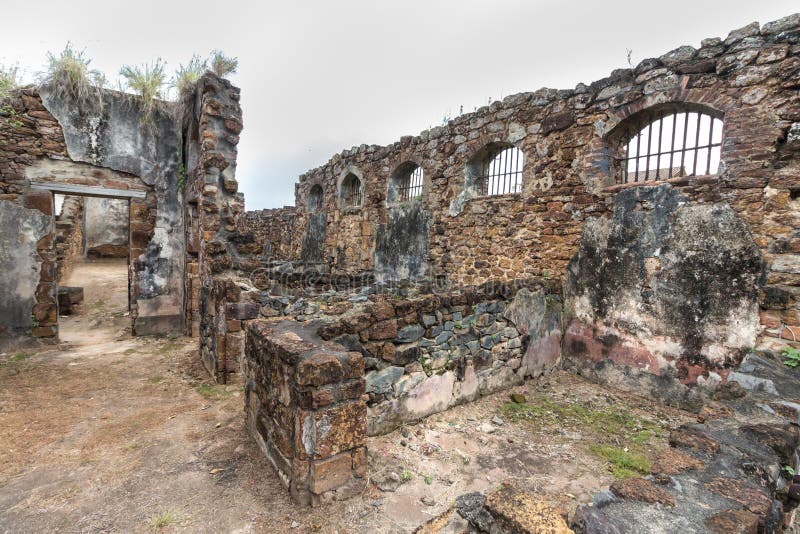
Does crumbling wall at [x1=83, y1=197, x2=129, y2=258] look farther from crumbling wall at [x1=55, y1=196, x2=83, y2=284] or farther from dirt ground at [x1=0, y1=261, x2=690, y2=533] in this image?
dirt ground at [x1=0, y1=261, x2=690, y2=533]

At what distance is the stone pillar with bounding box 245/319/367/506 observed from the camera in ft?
7.97

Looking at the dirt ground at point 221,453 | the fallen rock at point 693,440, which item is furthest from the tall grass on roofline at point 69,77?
the fallen rock at point 693,440

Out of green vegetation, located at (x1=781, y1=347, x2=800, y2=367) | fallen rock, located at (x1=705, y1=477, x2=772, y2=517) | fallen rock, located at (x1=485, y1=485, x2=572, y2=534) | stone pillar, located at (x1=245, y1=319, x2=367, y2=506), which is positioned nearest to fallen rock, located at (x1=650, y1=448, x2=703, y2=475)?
fallen rock, located at (x1=705, y1=477, x2=772, y2=517)

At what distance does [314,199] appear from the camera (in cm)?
1259

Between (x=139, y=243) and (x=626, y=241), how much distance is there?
795 centimetres

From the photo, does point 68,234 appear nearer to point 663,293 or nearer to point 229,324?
point 229,324

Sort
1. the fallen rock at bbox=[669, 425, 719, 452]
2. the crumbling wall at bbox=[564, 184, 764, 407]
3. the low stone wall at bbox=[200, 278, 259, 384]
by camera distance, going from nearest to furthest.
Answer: the fallen rock at bbox=[669, 425, 719, 452]
the crumbling wall at bbox=[564, 184, 764, 407]
the low stone wall at bbox=[200, 278, 259, 384]

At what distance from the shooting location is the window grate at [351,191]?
10.7 metres

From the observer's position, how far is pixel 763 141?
3.89 meters

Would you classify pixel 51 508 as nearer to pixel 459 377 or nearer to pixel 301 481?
pixel 301 481

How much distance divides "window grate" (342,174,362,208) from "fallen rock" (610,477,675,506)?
9.51 metres

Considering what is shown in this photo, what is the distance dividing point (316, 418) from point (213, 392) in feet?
8.71

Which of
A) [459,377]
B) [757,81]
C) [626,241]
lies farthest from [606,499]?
[757,81]

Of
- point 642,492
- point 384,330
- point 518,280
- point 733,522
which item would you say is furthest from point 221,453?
point 518,280
